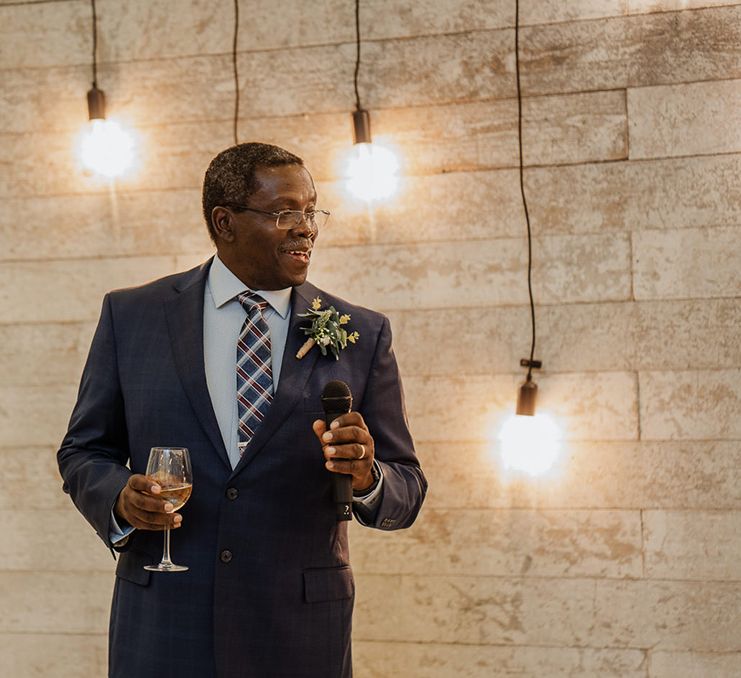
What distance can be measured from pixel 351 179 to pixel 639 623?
1.62 meters

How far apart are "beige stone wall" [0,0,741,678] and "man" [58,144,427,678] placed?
858 mm

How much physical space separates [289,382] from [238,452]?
185 mm

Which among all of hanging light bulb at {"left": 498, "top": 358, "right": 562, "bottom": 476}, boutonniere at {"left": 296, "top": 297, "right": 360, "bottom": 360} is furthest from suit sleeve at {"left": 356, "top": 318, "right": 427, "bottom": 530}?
hanging light bulb at {"left": 498, "top": 358, "right": 562, "bottom": 476}

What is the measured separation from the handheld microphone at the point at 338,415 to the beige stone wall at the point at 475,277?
3.82 ft

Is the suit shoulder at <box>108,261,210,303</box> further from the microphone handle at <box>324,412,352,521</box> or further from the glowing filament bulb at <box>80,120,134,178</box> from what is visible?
the glowing filament bulb at <box>80,120,134,178</box>

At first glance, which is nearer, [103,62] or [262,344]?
[262,344]

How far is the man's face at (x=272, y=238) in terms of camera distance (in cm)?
224

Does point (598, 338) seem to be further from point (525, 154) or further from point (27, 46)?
point (27, 46)

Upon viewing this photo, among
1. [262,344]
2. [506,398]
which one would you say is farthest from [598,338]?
[262,344]

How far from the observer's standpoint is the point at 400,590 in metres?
3.11

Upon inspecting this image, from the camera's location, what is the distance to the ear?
2297 mm

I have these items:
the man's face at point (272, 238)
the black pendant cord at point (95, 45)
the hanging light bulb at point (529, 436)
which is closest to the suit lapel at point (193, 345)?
the man's face at point (272, 238)

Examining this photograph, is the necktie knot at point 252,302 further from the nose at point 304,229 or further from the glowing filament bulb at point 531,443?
the glowing filament bulb at point 531,443

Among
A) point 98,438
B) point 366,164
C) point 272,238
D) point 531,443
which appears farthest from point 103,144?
point 531,443
